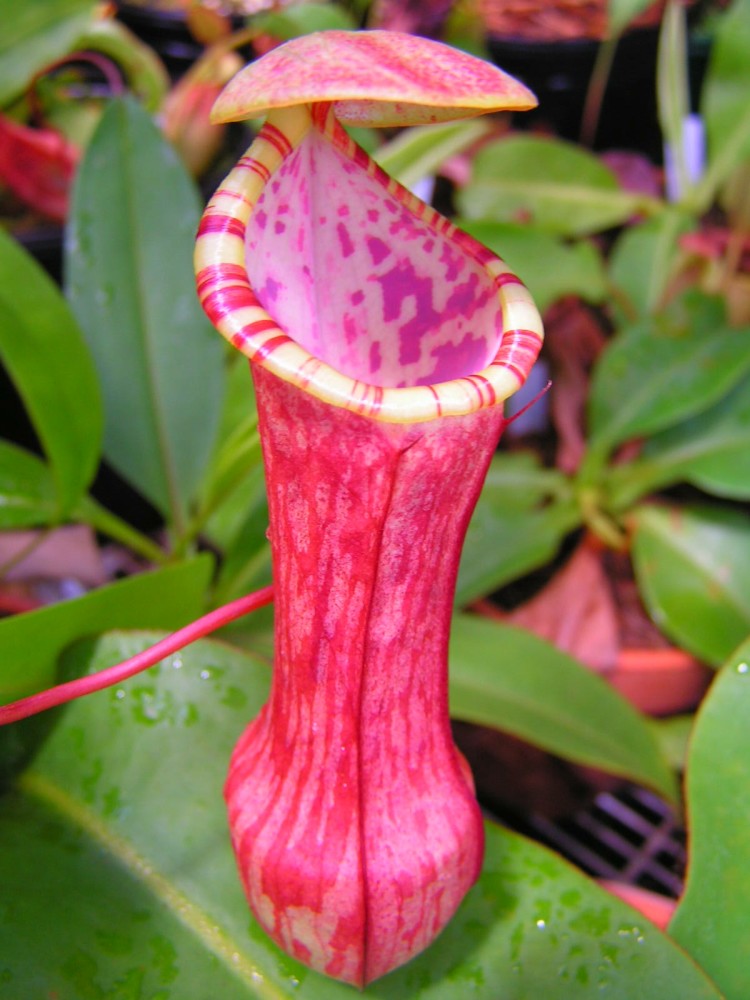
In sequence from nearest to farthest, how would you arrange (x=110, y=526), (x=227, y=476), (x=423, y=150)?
(x=227, y=476)
(x=110, y=526)
(x=423, y=150)

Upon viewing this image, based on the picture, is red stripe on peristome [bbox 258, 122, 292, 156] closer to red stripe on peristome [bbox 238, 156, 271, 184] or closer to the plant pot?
red stripe on peristome [bbox 238, 156, 271, 184]

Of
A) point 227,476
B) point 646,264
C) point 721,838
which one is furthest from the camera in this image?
point 646,264

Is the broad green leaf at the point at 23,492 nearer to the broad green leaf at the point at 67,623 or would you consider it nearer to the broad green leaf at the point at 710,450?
the broad green leaf at the point at 67,623

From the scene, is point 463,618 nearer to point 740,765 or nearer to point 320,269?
point 740,765

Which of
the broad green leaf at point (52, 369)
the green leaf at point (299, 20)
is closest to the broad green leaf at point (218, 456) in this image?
the broad green leaf at point (52, 369)

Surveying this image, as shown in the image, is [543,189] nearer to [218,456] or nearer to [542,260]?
[542,260]

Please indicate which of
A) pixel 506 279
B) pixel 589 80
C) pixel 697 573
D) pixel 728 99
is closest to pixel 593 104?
pixel 589 80

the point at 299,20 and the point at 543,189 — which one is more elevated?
the point at 299,20

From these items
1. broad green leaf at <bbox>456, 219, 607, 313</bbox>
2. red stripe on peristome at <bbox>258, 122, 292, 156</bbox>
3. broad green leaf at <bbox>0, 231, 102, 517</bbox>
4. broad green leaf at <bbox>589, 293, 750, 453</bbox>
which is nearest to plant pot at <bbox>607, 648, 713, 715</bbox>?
broad green leaf at <bbox>589, 293, 750, 453</bbox>
